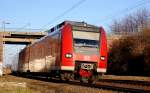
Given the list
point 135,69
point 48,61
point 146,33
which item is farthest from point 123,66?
point 48,61

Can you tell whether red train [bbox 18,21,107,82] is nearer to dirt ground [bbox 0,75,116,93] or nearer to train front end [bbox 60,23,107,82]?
train front end [bbox 60,23,107,82]

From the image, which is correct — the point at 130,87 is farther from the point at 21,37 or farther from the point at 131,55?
the point at 21,37

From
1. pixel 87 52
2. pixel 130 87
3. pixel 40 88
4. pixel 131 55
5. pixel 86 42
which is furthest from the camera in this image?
pixel 131 55

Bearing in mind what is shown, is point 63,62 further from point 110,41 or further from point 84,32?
point 110,41

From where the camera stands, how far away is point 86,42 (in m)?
21.8

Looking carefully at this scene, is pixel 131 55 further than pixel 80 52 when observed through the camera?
Yes

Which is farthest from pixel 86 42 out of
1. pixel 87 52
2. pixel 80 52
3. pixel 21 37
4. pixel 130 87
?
pixel 21 37

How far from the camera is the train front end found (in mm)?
21422

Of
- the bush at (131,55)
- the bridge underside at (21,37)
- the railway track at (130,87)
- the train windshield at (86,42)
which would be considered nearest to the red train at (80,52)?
the train windshield at (86,42)

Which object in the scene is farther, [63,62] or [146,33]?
[146,33]

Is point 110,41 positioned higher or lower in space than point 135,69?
higher

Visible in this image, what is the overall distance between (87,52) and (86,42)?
591mm

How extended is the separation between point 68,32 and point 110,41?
1804 inches

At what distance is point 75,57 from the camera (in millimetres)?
21344
